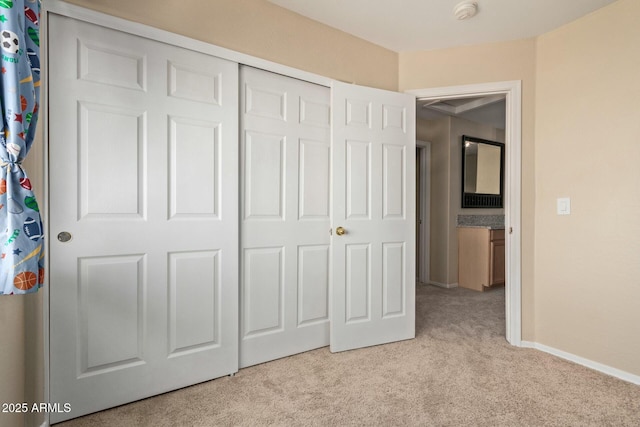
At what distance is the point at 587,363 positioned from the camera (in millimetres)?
2150

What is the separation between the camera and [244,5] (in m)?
2.02

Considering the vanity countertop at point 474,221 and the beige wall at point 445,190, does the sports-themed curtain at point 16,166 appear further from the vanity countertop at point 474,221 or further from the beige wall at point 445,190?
the vanity countertop at point 474,221

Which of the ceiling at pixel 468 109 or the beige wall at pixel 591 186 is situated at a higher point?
the ceiling at pixel 468 109

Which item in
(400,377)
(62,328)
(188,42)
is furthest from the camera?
(400,377)

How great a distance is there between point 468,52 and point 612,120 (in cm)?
114

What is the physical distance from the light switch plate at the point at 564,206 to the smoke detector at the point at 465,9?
58.1 inches

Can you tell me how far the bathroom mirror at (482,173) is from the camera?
4.57 metres

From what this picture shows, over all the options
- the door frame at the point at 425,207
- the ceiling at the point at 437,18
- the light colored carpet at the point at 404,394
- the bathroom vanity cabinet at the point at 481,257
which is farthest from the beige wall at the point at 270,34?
the bathroom vanity cabinet at the point at 481,257

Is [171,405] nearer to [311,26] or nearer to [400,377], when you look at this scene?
[400,377]

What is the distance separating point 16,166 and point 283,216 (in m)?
1.39

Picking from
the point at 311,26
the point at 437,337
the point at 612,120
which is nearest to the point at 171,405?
the point at 437,337

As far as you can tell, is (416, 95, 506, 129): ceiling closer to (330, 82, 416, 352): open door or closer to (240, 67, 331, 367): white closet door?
(330, 82, 416, 352): open door

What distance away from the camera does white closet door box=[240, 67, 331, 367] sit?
6.86ft

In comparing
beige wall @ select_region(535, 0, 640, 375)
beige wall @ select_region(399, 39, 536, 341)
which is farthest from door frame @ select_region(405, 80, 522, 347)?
beige wall @ select_region(535, 0, 640, 375)
